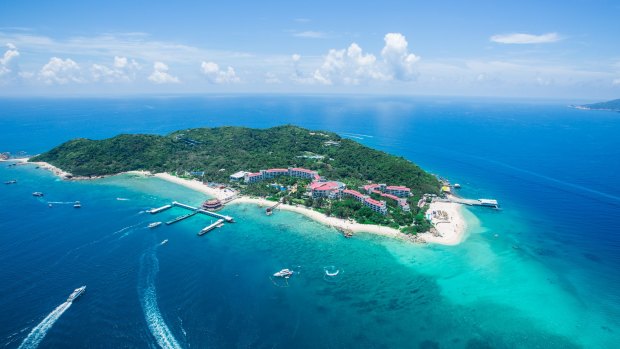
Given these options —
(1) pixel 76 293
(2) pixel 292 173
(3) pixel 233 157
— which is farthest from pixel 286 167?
(1) pixel 76 293

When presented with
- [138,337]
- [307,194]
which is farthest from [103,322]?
[307,194]

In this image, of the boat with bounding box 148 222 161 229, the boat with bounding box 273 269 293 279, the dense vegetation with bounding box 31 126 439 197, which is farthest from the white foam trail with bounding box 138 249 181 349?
the dense vegetation with bounding box 31 126 439 197

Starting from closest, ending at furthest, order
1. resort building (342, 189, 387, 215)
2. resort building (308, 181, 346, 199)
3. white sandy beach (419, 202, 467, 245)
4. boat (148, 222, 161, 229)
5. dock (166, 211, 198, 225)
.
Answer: white sandy beach (419, 202, 467, 245) → boat (148, 222, 161, 229) → dock (166, 211, 198, 225) → resort building (342, 189, 387, 215) → resort building (308, 181, 346, 199)

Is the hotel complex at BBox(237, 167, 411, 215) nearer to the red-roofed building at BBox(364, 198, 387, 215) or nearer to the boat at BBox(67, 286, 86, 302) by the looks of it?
the red-roofed building at BBox(364, 198, 387, 215)

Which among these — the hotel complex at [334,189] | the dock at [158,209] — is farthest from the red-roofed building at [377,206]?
the dock at [158,209]

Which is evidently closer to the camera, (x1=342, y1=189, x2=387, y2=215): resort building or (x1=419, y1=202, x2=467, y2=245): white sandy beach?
(x1=419, y1=202, x2=467, y2=245): white sandy beach

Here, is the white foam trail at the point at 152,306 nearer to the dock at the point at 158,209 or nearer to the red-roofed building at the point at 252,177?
the dock at the point at 158,209
